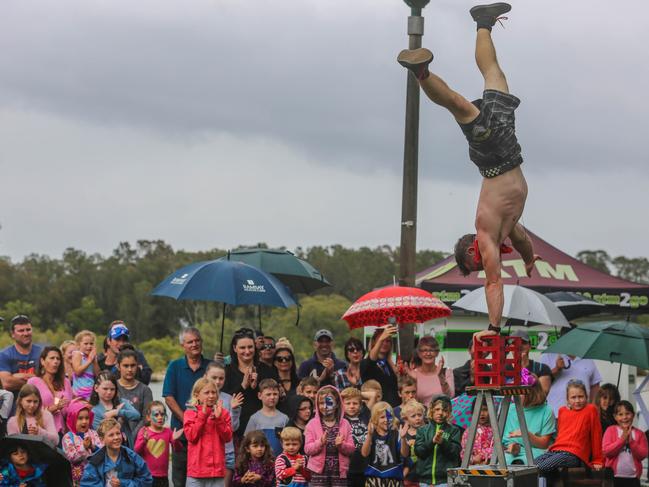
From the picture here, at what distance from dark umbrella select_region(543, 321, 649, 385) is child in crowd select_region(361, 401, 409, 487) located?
7.60ft

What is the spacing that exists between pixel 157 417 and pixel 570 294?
7.13 meters

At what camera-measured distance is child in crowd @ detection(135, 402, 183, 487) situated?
434 inches

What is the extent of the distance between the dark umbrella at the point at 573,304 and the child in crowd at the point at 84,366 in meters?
6.45

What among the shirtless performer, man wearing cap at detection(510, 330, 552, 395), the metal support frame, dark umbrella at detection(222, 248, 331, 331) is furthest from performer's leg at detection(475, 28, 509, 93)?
dark umbrella at detection(222, 248, 331, 331)

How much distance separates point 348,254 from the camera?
7638 cm

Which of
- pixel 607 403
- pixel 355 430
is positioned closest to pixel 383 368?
pixel 355 430

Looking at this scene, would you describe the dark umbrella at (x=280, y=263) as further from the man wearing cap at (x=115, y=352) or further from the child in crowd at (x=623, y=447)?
the child in crowd at (x=623, y=447)

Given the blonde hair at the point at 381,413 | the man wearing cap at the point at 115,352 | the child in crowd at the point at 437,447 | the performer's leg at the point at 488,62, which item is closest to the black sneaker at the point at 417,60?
the performer's leg at the point at 488,62

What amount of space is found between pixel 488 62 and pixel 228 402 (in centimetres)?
439

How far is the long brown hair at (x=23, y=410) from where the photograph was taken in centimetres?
1016

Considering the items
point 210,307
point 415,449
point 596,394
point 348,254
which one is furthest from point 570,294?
point 348,254

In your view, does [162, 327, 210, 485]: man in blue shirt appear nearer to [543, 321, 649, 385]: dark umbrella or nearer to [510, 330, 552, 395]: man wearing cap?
[510, 330, 552, 395]: man wearing cap

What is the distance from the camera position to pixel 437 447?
10602 mm

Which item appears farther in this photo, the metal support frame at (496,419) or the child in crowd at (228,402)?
the child in crowd at (228,402)
